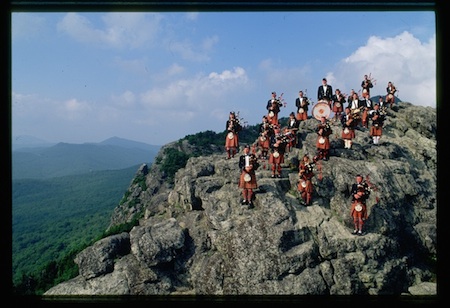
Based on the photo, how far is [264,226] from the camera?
9766mm

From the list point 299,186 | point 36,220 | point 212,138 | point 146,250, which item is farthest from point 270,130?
point 36,220

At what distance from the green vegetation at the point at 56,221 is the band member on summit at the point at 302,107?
41.8ft

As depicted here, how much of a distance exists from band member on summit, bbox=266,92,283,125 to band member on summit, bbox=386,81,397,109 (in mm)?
9537

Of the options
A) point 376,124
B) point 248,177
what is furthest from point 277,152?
point 376,124

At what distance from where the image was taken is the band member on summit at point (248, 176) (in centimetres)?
1063

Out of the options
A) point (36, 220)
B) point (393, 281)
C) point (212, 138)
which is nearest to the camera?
point (393, 281)

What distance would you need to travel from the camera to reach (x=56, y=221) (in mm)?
69375

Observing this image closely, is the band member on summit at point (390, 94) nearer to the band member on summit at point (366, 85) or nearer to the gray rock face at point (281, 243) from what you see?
the band member on summit at point (366, 85)

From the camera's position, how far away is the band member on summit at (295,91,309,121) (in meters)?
16.8

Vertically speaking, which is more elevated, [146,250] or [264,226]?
[264,226]

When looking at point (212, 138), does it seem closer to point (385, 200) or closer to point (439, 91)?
point (385, 200)

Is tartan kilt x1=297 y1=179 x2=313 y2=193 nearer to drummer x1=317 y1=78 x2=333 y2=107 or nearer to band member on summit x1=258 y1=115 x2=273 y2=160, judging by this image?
band member on summit x1=258 y1=115 x2=273 y2=160
